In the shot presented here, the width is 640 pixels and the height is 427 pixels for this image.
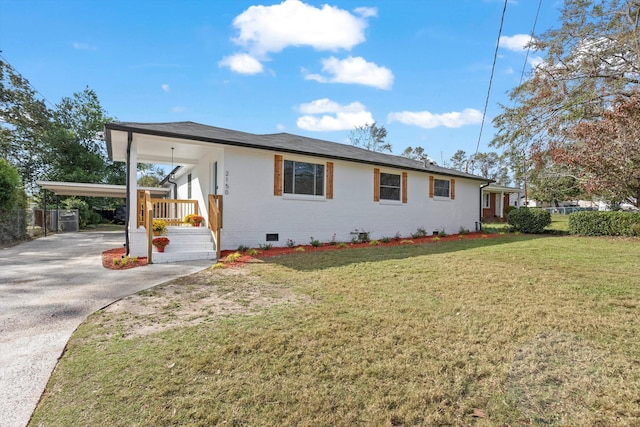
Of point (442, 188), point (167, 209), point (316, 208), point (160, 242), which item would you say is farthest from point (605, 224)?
point (167, 209)

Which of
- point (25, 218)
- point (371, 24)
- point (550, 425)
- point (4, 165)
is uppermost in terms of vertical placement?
point (371, 24)

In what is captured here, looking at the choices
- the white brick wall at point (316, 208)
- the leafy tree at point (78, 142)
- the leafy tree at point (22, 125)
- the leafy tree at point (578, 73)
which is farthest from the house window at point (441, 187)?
the leafy tree at point (22, 125)

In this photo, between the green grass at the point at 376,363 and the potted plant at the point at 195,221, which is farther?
the potted plant at the point at 195,221

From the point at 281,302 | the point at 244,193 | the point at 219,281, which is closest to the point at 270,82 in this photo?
the point at 244,193

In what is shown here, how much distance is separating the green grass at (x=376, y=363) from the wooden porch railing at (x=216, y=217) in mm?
3457

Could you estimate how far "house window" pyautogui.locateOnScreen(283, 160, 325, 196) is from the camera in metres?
10.3

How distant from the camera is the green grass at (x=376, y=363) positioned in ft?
7.03

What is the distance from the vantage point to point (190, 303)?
175 inches

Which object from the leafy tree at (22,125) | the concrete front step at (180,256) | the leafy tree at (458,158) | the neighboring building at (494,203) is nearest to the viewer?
the concrete front step at (180,256)

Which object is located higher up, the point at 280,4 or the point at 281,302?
the point at 280,4

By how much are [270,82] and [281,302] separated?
13527 mm

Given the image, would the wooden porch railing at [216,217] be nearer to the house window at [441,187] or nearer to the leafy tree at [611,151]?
the house window at [441,187]

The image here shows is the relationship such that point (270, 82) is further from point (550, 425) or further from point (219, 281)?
point (550, 425)

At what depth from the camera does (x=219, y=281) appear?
572 centimetres
